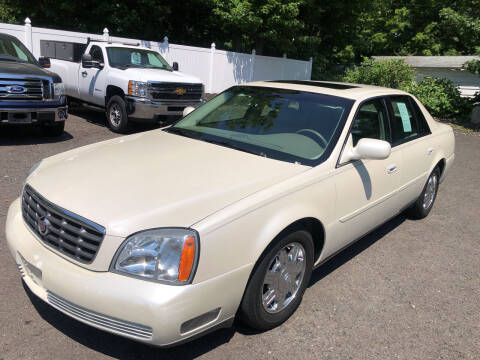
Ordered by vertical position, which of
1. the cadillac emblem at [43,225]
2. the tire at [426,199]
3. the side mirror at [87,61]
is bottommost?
the tire at [426,199]

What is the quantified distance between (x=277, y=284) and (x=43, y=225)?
1591mm

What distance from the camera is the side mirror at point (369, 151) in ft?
11.3

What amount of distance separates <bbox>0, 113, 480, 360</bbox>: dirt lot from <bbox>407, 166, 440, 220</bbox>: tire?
8.0 inches

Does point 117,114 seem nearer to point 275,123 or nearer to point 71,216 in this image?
point 275,123

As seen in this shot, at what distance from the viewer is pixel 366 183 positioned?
3.85 metres

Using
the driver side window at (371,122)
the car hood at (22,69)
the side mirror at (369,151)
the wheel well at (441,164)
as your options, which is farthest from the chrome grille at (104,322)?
the car hood at (22,69)

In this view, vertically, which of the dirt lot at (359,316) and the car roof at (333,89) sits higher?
the car roof at (333,89)

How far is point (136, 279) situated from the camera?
2.41 m

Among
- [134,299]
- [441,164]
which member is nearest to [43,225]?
[134,299]

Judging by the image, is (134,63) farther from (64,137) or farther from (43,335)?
(43,335)

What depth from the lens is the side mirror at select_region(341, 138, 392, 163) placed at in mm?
3459

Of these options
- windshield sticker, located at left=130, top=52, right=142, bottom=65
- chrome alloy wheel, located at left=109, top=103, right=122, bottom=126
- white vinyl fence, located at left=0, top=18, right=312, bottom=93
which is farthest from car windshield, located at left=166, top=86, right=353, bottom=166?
white vinyl fence, located at left=0, top=18, right=312, bottom=93

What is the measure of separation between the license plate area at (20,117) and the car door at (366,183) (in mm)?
5716

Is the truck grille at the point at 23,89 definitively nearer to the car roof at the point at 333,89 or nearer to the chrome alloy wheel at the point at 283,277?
A: the car roof at the point at 333,89
